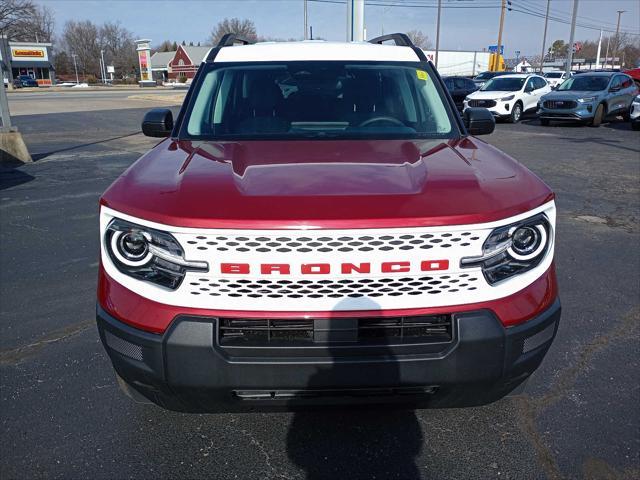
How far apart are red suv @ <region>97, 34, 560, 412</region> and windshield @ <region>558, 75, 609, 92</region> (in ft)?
61.4

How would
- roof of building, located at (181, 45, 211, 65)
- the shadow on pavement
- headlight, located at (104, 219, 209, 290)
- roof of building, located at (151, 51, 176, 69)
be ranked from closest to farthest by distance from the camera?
1. headlight, located at (104, 219, 209, 290)
2. the shadow on pavement
3. roof of building, located at (181, 45, 211, 65)
4. roof of building, located at (151, 51, 176, 69)

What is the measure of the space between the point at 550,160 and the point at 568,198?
3.78 m

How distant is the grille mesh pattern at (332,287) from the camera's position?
194 cm

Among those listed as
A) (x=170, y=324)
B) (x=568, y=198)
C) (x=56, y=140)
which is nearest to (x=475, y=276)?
(x=170, y=324)

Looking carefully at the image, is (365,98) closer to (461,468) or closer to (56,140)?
(461,468)

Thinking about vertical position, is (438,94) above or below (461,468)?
above

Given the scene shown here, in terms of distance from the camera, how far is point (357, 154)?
2602 millimetres

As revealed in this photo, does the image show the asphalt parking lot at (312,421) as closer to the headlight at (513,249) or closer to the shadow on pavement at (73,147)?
the headlight at (513,249)

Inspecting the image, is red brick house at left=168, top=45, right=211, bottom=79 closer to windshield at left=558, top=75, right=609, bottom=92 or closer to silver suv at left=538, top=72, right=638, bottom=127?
windshield at left=558, top=75, right=609, bottom=92

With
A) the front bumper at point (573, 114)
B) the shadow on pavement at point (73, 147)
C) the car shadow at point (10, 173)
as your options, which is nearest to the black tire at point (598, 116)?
the front bumper at point (573, 114)

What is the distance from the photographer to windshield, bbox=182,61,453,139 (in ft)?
10.9

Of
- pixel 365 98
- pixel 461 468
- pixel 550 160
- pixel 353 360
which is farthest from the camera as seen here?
pixel 550 160

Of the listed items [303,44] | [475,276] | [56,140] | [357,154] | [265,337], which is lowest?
[56,140]

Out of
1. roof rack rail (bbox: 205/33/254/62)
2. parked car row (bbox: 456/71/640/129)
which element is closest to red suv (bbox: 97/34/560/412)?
roof rack rail (bbox: 205/33/254/62)
